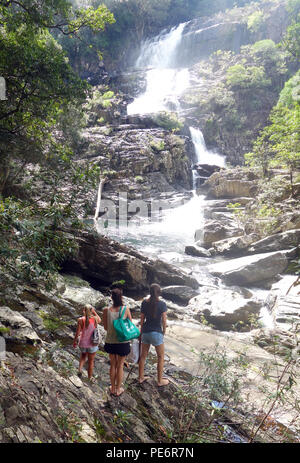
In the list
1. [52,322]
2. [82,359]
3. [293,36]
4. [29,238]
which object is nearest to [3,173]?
[52,322]

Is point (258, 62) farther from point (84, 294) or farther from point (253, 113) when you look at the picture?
point (84, 294)

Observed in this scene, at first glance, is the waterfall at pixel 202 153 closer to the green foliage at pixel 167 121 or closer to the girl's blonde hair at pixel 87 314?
the green foliage at pixel 167 121

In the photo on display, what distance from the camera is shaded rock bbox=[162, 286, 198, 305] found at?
33.0 ft

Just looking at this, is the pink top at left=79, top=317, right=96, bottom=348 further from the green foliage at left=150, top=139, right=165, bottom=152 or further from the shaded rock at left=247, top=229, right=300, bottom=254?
the green foliage at left=150, top=139, right=165, bottom=152

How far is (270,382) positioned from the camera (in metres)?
5.34

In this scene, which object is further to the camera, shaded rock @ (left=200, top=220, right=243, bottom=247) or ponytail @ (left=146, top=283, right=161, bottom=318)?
shaded rock @ (left=200, top=220, right=243, bottom=247)

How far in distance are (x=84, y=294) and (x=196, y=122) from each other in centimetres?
3307

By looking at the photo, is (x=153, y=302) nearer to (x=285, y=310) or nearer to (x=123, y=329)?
(x=123, y=329)

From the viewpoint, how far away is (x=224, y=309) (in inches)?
339

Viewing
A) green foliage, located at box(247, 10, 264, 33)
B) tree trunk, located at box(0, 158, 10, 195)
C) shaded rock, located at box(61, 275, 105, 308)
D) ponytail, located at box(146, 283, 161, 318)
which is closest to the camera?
ponytail, located at box(146, 283, 161, 318)

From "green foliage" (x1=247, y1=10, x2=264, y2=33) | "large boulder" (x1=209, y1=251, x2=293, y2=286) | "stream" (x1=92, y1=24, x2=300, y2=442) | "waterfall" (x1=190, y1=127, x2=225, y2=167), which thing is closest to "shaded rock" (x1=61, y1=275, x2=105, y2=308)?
"stream" (x1=92, y1=24, x2=300, y2=442)

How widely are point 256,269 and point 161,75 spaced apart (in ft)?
138

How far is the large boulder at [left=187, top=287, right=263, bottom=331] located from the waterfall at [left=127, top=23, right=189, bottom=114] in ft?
98.9
